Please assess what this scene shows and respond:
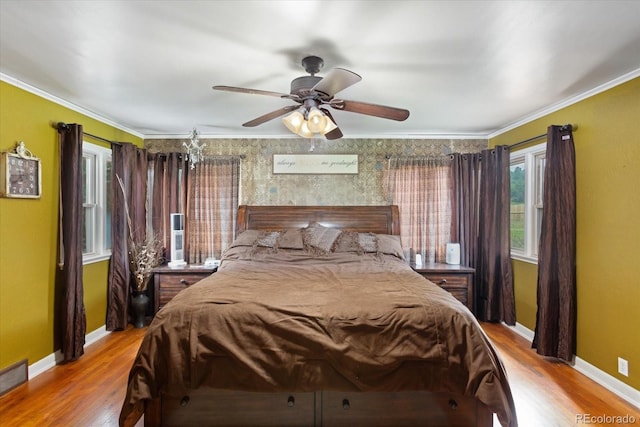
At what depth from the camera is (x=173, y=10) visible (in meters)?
1.77

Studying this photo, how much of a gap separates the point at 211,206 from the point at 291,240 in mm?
1312

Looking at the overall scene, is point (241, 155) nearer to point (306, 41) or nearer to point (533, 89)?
point (306, 41)

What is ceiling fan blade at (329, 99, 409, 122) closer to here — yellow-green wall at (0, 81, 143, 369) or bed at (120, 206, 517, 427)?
bed at (120, 206, 517, 427)

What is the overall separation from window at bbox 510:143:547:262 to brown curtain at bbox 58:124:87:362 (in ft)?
15.2

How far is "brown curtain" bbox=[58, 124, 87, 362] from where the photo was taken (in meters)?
3.01

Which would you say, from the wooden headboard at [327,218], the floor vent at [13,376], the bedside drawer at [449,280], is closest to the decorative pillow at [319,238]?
the wooden headboard at [327,218]

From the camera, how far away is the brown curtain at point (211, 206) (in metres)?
4.46

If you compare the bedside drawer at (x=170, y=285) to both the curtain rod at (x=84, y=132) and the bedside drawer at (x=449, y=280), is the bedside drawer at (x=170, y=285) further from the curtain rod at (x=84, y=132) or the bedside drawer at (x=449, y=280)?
the bedside drawer at (x=449, y=280)

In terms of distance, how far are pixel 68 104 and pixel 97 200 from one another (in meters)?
1.05

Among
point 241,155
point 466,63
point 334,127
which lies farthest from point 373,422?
point 241,155

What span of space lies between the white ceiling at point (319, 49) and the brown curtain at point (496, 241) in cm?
83

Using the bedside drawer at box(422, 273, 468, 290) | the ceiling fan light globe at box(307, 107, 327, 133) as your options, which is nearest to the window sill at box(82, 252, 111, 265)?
the ceiling fan light globe at box(307, 107, 327, 133)

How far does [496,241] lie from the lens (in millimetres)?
4020

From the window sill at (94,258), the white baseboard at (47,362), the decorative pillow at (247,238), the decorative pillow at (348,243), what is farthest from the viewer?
the decorative pillow at (247,238)
